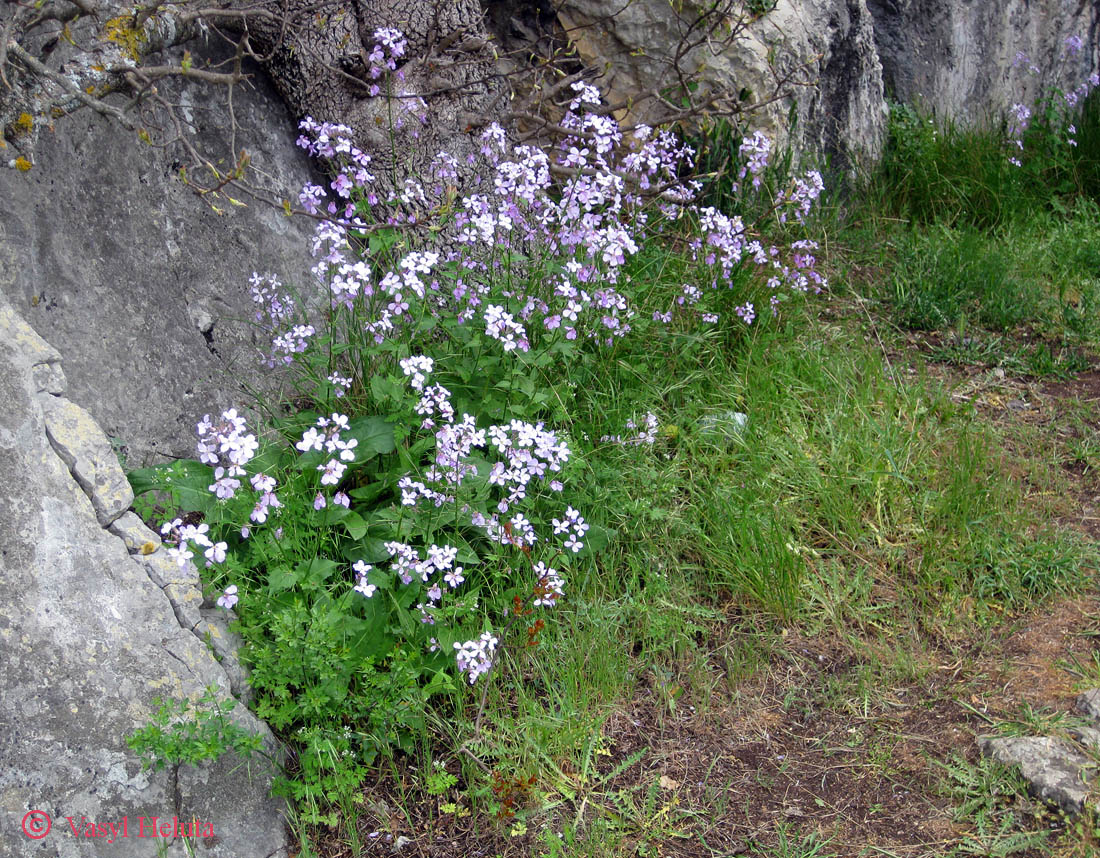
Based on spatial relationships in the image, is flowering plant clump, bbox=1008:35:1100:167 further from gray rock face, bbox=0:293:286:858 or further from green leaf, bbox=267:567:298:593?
gray rock face, bbox=0:293:286:858

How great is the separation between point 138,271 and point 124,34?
0.73 meters

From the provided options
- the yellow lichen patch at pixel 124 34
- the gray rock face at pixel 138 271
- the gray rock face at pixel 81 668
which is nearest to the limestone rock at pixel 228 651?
the gray rock face at pixel 81 668

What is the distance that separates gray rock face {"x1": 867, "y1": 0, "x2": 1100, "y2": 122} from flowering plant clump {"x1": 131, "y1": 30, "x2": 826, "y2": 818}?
3243 millimetres

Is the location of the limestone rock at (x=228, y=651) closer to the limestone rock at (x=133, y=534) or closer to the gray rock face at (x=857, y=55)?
the limestone rock at (x=133, y=534)

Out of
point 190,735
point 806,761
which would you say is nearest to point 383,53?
point 190,735

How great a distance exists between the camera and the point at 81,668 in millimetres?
2246

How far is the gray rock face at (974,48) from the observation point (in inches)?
235

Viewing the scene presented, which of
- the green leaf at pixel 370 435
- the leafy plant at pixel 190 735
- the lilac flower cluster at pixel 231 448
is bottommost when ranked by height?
the leafy plant at pixel 190 735

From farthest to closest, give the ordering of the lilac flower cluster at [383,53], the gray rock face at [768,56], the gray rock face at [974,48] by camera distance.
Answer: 1. the gray rock face at [974,48]
2. the gray rock face at [768,56]
3. the lilac flower cluster at [383,53]

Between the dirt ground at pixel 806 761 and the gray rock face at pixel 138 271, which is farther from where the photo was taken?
the gray rock face at pixel 138 271

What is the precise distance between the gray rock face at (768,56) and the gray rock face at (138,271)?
226 centimetres

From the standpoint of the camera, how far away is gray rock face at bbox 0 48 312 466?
279cm

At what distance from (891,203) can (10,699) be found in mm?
4950

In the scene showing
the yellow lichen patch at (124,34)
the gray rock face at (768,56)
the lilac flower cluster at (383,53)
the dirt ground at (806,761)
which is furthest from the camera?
the gray rock face at (768,56)
